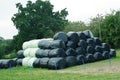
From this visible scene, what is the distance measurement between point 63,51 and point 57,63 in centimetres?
147

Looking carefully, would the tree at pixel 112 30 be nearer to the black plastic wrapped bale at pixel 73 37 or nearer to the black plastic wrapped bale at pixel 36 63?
the black plastic wrapped bale at pixel 73 37

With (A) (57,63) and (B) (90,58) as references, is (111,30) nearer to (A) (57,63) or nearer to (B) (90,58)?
(B) (90,58)

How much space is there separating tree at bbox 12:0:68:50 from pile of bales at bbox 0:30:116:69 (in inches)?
693

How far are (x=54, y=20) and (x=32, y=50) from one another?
2208 cm

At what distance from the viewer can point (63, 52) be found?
837 inches

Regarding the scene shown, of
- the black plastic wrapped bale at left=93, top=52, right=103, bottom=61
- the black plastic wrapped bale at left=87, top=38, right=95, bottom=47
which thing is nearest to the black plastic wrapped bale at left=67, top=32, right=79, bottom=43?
the black plastic wrapped bale at left=87, top=38, right=95, bottom=47

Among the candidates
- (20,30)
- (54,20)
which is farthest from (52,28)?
(20,30)

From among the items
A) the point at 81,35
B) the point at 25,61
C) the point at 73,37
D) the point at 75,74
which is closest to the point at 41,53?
the point at 25,61

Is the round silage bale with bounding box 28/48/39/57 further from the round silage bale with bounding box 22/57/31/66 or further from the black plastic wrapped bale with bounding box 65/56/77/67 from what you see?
the black plastic wrapped bale with bounding box 65/56/77/67

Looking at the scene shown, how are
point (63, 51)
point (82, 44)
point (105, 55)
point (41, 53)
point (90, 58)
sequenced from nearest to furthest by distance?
point (63, 51) → point (41, 53) → point (90, 58) → point (82, 44) → point (105, 55)

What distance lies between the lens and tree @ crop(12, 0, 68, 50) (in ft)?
140

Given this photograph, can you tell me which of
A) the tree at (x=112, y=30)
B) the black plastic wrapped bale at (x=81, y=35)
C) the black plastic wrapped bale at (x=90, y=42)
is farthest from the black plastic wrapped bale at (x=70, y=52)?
the tree at (x=112, y=30)

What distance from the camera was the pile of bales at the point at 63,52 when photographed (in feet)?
69.0

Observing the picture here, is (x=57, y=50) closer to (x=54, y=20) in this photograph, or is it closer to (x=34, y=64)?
(x=34, y=64)
